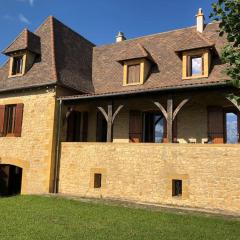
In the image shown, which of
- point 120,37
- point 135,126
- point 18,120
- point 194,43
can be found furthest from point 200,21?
point 18,120

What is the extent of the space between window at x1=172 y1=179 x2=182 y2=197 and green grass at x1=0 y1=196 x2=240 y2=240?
1.62 metres

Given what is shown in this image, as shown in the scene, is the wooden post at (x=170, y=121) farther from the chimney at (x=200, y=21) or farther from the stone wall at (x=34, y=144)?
the chimney at (x=200, y=21)

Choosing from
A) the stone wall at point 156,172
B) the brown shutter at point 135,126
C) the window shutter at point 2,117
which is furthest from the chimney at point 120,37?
the stone wall at point 156,172

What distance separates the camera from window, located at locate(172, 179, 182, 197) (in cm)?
1182

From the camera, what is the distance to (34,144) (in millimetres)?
14789

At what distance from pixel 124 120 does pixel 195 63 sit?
4017mm

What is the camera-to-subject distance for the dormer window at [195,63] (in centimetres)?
1372

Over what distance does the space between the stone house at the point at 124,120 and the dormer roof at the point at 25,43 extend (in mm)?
66

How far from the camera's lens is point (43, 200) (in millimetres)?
12508

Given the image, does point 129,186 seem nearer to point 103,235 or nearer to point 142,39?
point 103,235

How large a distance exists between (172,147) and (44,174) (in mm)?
5881

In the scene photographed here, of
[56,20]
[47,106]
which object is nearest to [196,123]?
[47,106]

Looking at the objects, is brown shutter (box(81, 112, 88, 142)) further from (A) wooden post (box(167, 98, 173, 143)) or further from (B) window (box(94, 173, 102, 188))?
(A) wooden post (box(167, 98, 173, 143))

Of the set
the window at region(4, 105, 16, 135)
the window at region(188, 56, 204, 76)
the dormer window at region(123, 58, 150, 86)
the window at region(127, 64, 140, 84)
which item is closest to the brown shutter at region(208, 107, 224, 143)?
the window at region(188, 56, 204, 76)
